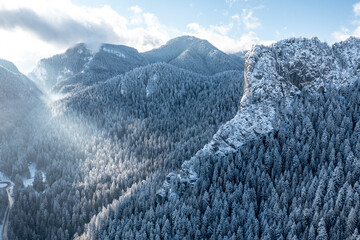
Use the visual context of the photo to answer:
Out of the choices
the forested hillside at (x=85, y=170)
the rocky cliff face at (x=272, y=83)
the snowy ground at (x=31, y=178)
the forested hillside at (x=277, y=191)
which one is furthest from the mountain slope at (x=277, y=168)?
the snowy ground at (x=31, y=178)

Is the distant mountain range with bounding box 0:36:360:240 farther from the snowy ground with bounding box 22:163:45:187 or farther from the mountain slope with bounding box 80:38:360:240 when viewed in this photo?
the snowy ground with bounding box 22:163:45:187

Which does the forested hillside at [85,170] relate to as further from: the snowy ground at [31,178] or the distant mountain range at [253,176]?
the snowy ground at [31,178]

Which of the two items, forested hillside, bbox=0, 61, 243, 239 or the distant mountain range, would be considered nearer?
the distant mountain range

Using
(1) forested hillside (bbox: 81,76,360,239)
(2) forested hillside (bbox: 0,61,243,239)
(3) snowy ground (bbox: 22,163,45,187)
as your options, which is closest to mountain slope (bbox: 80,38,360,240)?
(1) forested hillside (bbox: 81,76,360,239)

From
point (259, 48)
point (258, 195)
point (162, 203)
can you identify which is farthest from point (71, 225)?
point (259, 48)

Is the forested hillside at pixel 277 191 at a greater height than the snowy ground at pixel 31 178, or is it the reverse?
the forested hillside at pixel 277 191

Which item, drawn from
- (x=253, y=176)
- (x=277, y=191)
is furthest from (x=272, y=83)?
(x=277, y=191)

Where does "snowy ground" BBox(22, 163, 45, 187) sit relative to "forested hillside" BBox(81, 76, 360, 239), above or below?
below

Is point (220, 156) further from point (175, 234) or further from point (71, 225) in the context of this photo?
point (71, 225)
